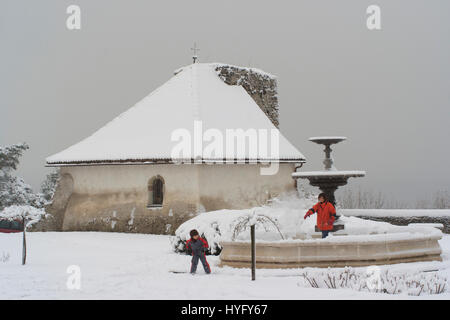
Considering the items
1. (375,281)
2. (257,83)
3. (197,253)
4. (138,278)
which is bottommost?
(138,278)

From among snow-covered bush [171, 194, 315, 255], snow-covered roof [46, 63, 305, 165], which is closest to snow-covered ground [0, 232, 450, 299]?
snow-covered bush [171, 194, 315, 255]

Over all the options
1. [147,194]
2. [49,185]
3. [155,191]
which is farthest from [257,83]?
[49,185]

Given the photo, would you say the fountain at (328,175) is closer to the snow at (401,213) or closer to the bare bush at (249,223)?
the bare bush at (249,223)

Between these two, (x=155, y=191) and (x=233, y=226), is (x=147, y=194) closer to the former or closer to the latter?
(x=155, y=191)

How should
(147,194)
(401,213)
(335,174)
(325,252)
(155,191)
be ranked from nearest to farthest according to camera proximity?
1. (325,252)
2. (335,174)
3. (147,194)
4. (155,191)
5. (401,213)

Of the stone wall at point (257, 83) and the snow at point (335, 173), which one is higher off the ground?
the stone wall at point (257, 83)

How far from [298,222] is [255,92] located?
14.6m

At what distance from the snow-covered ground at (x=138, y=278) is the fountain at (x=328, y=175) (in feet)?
9.64

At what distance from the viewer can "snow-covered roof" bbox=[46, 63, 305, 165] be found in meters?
24.8

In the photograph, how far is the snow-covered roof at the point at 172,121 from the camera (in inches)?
977

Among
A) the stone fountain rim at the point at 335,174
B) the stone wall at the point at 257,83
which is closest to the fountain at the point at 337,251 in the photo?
the stone fountain rim at the point at 335,174

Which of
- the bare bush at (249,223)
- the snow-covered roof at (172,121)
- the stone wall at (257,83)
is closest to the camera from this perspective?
the bare bush at (249,223)

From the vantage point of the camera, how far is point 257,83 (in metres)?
31.1

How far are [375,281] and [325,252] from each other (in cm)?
216
